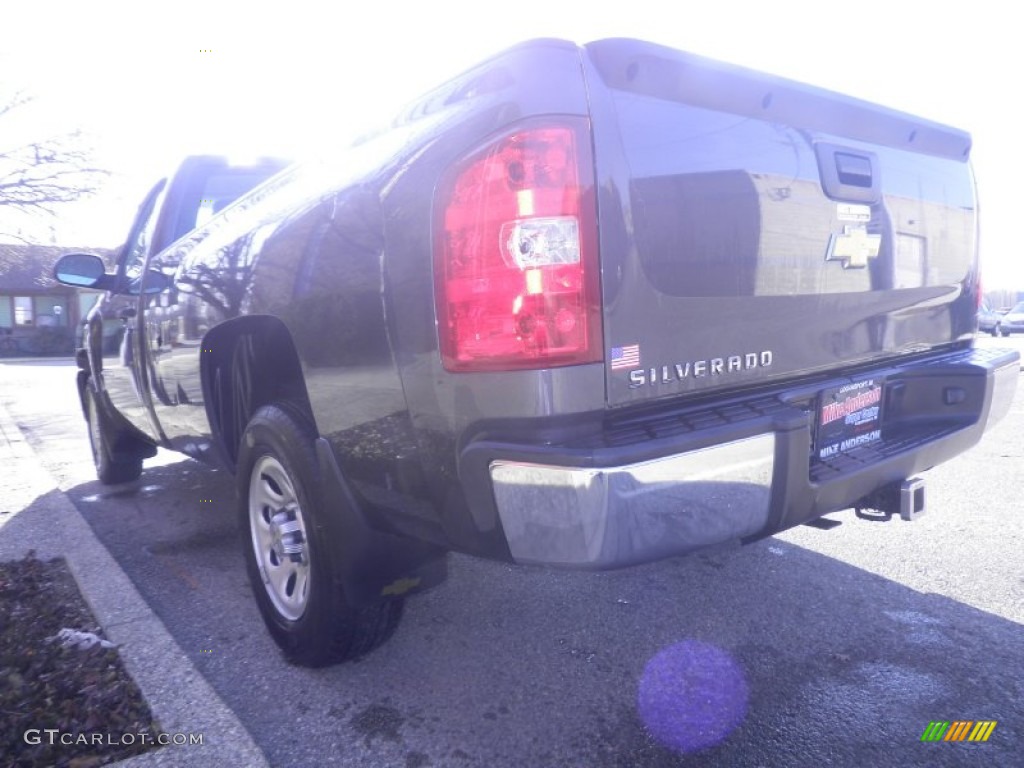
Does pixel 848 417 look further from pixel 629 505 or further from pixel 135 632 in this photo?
pixel 135 632

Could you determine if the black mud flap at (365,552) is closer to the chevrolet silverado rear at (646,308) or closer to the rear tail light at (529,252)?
the chevrolet silverado rear at (646,308)

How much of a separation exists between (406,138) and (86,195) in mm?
19367

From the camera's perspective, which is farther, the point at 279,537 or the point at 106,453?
the point at 106,453

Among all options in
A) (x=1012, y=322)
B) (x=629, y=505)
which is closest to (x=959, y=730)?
(x=629, y=505)

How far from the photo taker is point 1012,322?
33.5 metres

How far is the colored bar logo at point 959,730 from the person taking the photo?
6.93 feet

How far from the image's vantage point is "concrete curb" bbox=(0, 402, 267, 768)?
6.84ft

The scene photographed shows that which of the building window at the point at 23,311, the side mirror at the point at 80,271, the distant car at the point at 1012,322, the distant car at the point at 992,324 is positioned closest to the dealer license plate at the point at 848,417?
the side mirror at the point at 80,271

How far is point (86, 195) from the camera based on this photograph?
1816cm

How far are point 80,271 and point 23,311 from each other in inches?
1456

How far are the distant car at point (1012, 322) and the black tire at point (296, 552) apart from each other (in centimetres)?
3717

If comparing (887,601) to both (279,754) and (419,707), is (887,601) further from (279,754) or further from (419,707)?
(279,754)

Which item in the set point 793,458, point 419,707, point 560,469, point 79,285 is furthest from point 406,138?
point 79,285

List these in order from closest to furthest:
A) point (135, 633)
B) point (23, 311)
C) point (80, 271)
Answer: point (135, 633) → point (80, 271) → point (23, 311)
